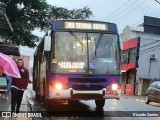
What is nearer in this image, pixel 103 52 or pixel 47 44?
pixel 47 44

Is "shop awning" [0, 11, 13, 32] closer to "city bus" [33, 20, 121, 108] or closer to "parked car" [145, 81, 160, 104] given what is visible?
"city bus" [33, 20, 121, 108]

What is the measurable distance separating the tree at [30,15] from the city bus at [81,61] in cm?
1026

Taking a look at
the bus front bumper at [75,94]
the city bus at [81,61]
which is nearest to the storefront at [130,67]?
the city bus at [81,61]

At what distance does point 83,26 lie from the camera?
14930mm

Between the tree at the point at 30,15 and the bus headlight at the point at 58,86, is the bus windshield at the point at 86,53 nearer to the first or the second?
the bus headlight at the point at 58,86

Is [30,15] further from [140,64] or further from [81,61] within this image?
[140,64]

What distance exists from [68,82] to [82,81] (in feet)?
1.56

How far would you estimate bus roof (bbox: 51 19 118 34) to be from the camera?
1470 centimetres

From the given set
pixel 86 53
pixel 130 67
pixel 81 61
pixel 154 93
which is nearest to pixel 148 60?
pixel 130 67

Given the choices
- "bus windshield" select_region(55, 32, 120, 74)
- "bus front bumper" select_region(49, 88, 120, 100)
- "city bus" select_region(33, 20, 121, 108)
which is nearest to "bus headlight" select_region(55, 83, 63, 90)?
"city bus" select_region(33, 20, 121, 108)

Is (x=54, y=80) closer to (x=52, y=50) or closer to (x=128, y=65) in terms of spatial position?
(x=52, y=50)

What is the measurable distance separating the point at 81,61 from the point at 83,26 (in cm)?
141

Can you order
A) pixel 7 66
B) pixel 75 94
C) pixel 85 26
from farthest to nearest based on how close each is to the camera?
1. pixel 85 26
2. pixel 75 94
3. pixel 7 66

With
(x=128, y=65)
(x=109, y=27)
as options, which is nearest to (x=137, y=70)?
(x=128, y=65)
